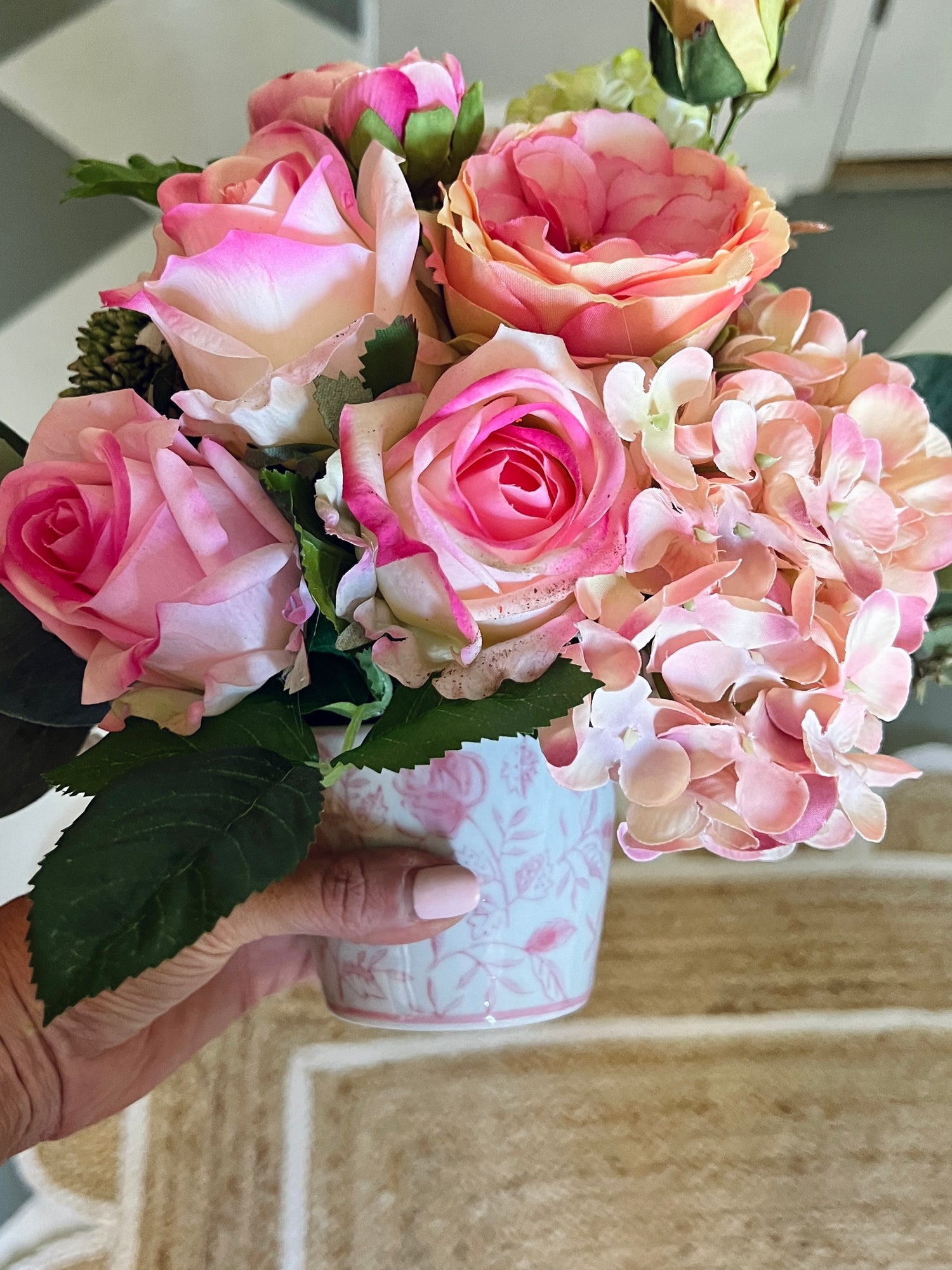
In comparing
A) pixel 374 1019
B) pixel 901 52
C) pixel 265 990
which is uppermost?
pixel 901 52

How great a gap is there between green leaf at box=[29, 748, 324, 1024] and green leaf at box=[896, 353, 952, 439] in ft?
1.26

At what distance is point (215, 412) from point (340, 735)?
13cm

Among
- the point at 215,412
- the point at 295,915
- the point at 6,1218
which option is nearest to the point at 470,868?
the point at 295,915

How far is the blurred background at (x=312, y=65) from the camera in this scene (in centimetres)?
68

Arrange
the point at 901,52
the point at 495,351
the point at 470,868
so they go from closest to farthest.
→ the point at 495,351 < the point at 470,868 < the point at 901,52

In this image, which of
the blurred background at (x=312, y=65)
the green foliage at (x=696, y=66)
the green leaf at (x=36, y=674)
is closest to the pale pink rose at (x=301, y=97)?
the green foliage at (x=696, y=66)

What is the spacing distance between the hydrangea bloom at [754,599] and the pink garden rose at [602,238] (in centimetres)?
2

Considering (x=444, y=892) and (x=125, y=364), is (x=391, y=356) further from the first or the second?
(x=444, y=892)

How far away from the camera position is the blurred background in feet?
2.23

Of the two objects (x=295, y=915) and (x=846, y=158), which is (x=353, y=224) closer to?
(x=295, y=915)

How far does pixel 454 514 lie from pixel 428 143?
164mm

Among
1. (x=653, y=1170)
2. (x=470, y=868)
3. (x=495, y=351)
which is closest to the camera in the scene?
(x=495, y=351)

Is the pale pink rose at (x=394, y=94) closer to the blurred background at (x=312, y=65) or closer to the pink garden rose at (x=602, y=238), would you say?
the pink garden rose at (x=602, y=238)

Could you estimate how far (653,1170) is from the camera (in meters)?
0.57
